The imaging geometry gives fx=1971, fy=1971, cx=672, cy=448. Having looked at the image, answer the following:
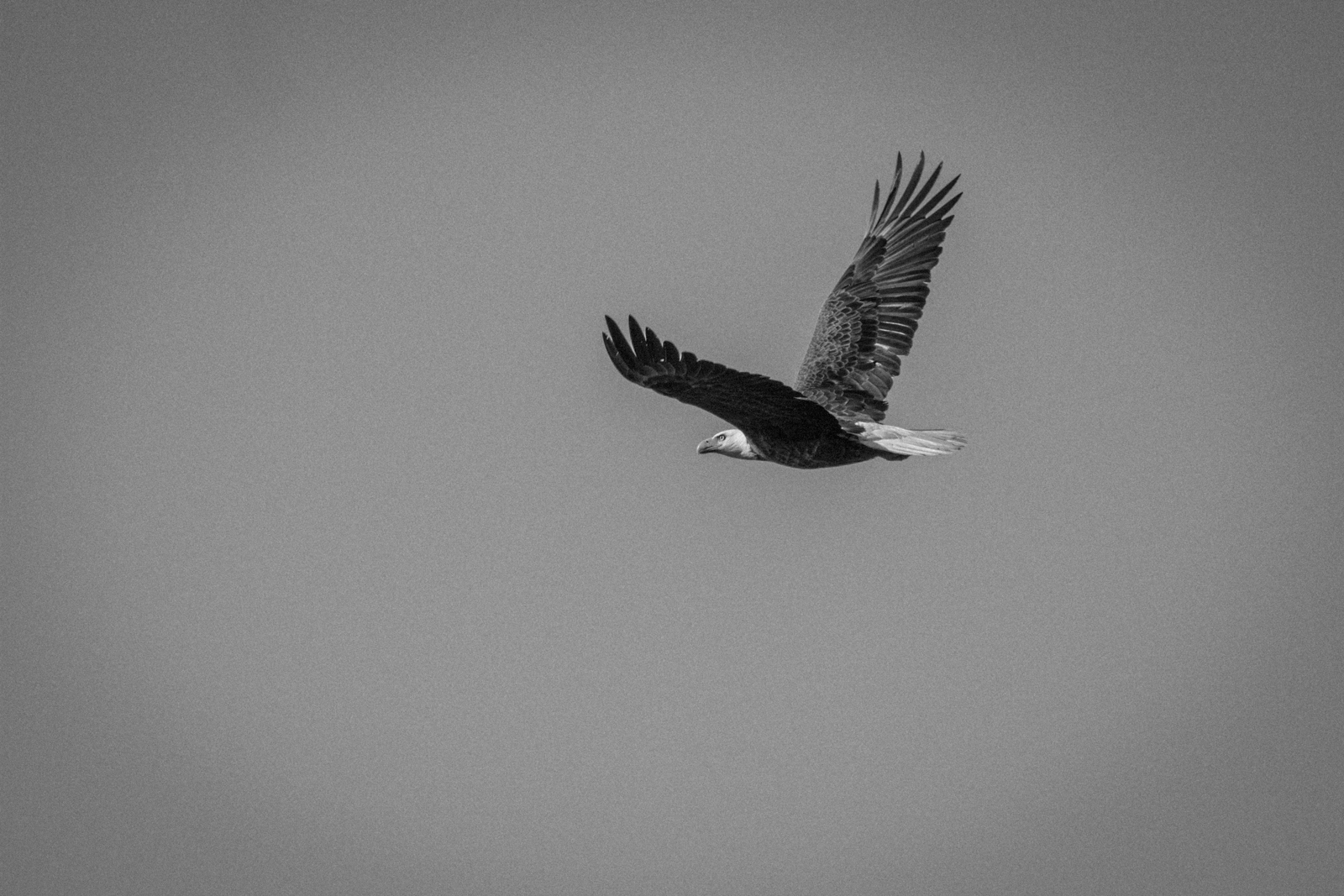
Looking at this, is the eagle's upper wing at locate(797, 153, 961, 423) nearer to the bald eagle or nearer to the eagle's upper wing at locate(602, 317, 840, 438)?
the bald eagle

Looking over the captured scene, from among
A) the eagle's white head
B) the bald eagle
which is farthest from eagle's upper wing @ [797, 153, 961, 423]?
the eagle's white head

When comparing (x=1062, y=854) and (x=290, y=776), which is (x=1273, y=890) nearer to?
(x=1062, y=854)

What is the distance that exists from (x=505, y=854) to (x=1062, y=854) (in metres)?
41.8

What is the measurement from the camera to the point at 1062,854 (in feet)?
331

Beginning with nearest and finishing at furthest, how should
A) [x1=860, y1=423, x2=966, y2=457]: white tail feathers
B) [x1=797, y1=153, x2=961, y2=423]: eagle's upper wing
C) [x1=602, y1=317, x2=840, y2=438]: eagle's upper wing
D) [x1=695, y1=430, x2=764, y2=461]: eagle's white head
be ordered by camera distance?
[x1=602, y1=317, x2=840, y2=438]: eagle's upper wing
[x1=860, y1=423, x2=966, y2=457]: white tail feathers
[x1=695, y1=430, x2=764, y2=461]: eagle's white head
[x1=797, y1=153, x2=961, y2=423]: eagle's upper wing

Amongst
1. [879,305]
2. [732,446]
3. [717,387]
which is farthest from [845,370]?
[717,387]

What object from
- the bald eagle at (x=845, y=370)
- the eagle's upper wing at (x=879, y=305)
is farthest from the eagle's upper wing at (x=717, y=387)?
the eagle's upper wing at (x=879, y=305)

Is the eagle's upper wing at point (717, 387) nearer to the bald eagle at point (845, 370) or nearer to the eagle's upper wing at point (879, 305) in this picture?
the bald eagle at point (845, 370)

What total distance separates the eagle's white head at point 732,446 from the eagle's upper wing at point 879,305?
1.10 metres

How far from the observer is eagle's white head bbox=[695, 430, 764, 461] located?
1207 centimetres

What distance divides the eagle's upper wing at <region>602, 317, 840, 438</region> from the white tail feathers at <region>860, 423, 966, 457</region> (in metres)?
0.28

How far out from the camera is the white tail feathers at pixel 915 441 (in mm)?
11336

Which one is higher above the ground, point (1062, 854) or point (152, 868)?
point (1062, 854)

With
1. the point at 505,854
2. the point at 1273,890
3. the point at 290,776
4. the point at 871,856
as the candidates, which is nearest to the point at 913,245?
the point at 1273,890
